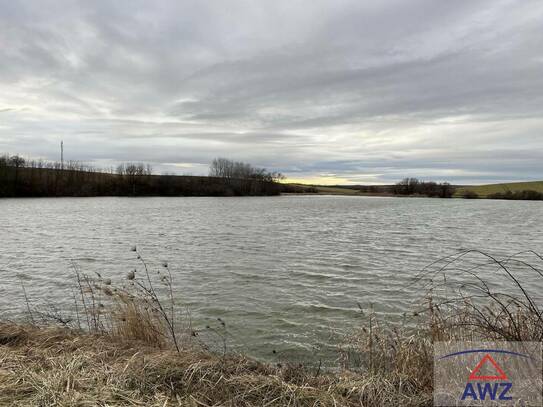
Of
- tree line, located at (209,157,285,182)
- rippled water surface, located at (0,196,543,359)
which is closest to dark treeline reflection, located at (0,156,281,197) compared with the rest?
tree line, located at (209,157,285,182)

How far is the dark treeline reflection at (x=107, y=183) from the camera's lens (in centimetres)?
8125

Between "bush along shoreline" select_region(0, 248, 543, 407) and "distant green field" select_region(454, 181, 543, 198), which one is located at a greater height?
"distant green field" select_region(454, 181, 543, 198)

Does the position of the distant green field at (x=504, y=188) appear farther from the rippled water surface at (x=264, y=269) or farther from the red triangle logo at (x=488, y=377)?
the red triangle logo at (x=488, y=377)

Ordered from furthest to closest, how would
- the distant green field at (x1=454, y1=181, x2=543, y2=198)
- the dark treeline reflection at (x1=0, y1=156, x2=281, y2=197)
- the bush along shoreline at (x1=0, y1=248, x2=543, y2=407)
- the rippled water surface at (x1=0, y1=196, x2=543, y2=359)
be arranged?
the distant green field at (x1=454, y1=181, x2=543, y2=198) < the dark treeline reflection at (x1=0, y1=156, x2=281, y2=197) < the rippled water surface at (x1=0, y1=196, x2=543, y2=359) < the bush along shoreline at (x1=0, y1=248, x2=543, y2=407)

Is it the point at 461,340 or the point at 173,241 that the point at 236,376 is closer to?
the point at 461,340

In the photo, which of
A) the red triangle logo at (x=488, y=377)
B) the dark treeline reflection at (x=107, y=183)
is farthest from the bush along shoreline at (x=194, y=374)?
the dark treeline reflection at (x=107, y=183)

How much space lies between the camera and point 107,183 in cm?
10062

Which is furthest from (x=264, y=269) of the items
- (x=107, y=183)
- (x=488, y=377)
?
(x=107, y=183)

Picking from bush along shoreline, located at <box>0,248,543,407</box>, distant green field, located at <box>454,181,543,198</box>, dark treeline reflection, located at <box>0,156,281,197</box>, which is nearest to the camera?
bush along shoreline, located at <box>0,248,543,407</box>

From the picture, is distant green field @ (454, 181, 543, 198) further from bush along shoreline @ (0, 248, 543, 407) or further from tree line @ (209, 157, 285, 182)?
bush along shoreline @ (0, 248, 543, 407)

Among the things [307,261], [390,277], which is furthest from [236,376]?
[307,261]

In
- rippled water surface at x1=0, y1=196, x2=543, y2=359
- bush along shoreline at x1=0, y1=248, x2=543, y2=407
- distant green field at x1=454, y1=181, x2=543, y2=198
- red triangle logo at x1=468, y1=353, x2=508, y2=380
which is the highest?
distant green field at x1=454, y1=181, x2=543, y2=198

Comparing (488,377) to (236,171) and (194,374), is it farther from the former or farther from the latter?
(236,171)

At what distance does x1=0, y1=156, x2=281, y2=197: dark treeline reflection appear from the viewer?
8125cm
